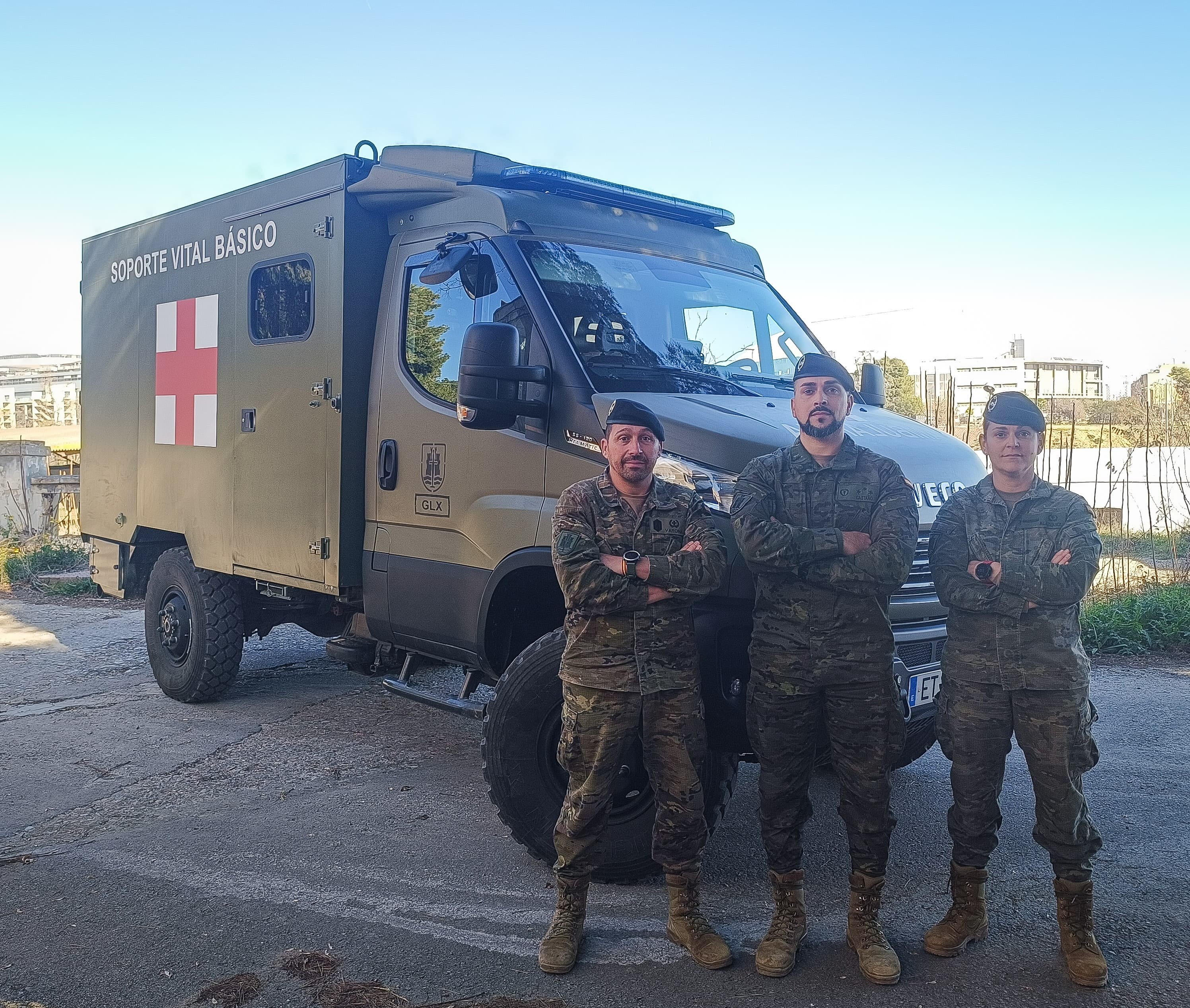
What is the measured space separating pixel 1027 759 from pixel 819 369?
4.61ft

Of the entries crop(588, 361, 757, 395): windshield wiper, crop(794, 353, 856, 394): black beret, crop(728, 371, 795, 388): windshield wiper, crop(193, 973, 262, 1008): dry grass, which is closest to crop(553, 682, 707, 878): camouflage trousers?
crop(193, 973, 262, 1008): dry grass

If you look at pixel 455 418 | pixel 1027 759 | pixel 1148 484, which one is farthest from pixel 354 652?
pixel 1148 484

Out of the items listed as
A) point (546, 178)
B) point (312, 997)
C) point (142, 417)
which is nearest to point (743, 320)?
point (546, 178)

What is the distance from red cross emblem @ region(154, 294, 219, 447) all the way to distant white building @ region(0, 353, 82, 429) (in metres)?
1.24

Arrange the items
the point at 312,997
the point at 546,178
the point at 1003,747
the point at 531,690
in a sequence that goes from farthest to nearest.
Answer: the point at 546,178 < the point at 531,690 < the point at 1003,747 < the point at 312,997

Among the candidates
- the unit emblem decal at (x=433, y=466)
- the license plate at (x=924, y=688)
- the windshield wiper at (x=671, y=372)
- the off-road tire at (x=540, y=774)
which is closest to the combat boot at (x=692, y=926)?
the off-road tire at (x=540, y=774)

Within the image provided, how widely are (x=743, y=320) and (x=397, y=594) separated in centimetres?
211

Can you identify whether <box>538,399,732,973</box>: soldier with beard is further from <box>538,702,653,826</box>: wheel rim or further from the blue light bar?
the blue light bar

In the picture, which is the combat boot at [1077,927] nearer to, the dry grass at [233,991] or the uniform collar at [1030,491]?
the uniform collar at [1030,491]

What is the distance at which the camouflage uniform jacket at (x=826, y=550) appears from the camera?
3.45 m

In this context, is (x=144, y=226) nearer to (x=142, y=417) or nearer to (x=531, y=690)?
(x=142, y=417)

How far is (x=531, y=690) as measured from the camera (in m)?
4.10

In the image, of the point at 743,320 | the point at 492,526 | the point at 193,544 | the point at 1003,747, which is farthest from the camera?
the point at 193,544

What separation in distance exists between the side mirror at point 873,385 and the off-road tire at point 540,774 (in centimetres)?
220
